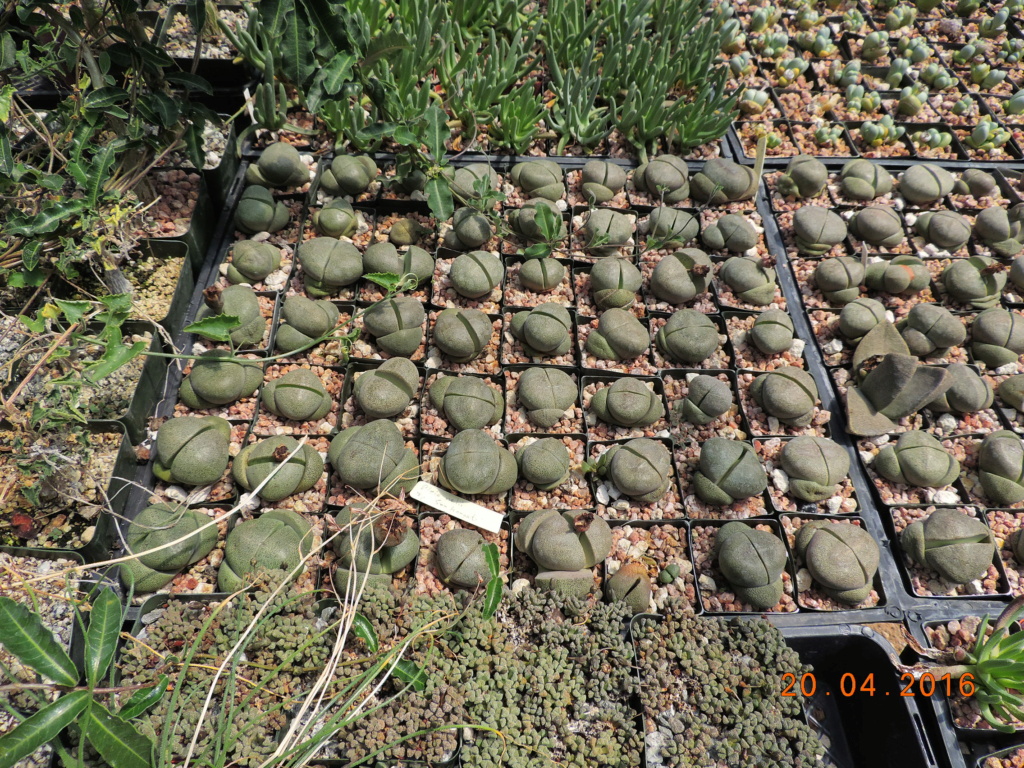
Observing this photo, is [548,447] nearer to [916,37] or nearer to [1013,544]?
[1013,544]

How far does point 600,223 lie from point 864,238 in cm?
163

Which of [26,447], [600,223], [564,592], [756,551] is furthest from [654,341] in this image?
[26,447]

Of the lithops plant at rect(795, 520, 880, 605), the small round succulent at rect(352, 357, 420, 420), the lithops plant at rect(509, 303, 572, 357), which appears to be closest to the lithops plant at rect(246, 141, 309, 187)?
the small round succulent at rect(352, 357, 420, 420)

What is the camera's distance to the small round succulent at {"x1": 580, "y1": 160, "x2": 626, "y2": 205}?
3.60m

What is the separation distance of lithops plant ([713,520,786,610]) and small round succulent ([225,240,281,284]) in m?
2.62

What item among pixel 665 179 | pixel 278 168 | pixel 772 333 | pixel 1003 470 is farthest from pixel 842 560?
pixel 278 168

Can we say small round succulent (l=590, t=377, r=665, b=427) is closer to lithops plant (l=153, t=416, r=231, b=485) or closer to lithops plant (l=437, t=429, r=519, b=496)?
lithops plant (l=437, t=429, r=519, b=496)

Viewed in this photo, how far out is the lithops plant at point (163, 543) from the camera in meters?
2.28

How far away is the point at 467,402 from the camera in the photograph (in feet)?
8.99

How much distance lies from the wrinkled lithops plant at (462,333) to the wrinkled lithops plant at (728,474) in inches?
46.6

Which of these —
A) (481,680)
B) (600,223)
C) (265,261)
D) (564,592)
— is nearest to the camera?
(481,680)

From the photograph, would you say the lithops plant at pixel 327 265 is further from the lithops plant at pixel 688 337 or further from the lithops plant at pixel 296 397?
Result: the lithops plant at pixel 688 337

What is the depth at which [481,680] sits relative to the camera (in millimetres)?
2068

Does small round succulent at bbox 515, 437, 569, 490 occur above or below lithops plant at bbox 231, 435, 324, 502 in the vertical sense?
above
